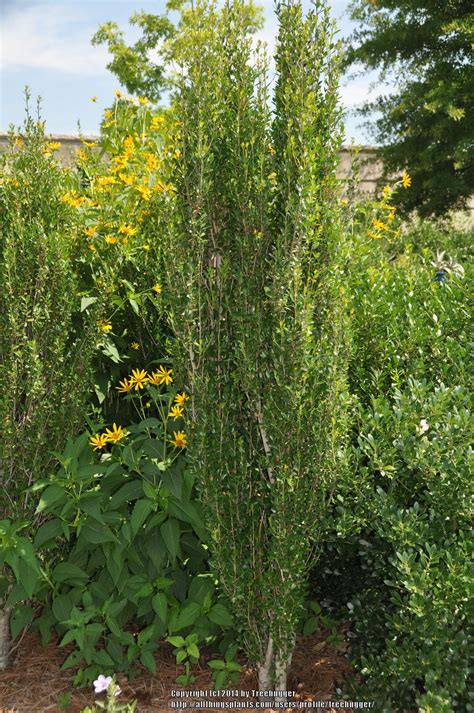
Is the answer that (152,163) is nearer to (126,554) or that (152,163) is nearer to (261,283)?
(261,283)

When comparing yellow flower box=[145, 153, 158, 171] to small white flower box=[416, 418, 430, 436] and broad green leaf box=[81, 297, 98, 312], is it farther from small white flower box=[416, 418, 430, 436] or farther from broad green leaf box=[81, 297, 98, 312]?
small white flower box=[416, 418, 430, 436]

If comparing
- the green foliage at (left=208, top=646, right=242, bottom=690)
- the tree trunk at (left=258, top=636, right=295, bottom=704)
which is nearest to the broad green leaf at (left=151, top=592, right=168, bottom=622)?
the green foliage at (left=208, top=646, right=242, bottom=690)

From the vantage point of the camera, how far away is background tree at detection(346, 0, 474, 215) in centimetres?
1532

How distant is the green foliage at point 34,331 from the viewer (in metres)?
3.12

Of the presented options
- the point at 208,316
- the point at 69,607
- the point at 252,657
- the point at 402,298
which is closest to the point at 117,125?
the point at 402,298

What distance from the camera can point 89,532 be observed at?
122 inches

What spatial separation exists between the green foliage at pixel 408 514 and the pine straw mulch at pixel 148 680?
0.25m

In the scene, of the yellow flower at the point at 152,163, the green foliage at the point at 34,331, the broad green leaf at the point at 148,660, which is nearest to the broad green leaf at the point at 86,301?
the green foliage at the point at 34,331

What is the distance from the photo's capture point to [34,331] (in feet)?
10.5

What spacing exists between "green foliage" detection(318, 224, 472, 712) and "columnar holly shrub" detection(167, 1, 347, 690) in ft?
0.99

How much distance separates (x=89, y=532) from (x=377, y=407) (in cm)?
132

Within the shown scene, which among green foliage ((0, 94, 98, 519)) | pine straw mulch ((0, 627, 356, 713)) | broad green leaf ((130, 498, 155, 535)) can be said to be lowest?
pine straw mulch ((0, 627, 356, 713))

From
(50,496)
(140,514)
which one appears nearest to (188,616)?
(140,514)

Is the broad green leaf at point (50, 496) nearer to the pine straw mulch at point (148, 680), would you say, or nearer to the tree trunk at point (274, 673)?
the pine straw mulch at point (148, 680)
